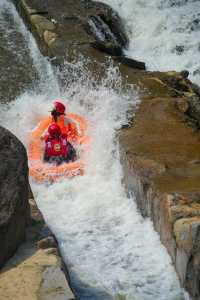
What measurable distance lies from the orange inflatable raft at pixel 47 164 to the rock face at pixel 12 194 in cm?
252

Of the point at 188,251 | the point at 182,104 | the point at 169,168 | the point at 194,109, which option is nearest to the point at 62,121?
the point at 182,104

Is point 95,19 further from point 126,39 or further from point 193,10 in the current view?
point 193,10

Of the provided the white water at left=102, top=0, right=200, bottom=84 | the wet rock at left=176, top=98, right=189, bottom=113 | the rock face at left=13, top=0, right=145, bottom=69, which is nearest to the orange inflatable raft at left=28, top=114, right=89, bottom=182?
the wet rock at left=176, top=98, right=189, bottom=113

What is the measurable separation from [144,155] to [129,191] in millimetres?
540

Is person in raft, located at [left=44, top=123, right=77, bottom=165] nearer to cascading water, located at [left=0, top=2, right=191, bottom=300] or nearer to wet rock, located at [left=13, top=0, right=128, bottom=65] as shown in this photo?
cascading water, located at [left=0, top=2, right=191, bottom=300]

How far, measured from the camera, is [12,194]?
5102mm

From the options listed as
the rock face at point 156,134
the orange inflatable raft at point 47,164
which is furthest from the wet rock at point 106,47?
the orange inflatable raft at point 47,164

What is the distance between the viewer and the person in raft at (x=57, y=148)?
8.11 m

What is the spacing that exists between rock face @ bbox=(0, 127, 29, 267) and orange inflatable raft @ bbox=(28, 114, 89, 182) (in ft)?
8.25

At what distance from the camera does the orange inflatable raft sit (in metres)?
7.95

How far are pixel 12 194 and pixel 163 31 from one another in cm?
842

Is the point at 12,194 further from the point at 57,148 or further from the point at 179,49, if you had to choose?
Result: the point at 179,49

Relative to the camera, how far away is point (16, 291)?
4781 mm

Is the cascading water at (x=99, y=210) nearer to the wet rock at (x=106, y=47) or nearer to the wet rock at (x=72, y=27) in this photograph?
the wet rock at (x=72, y=27)
